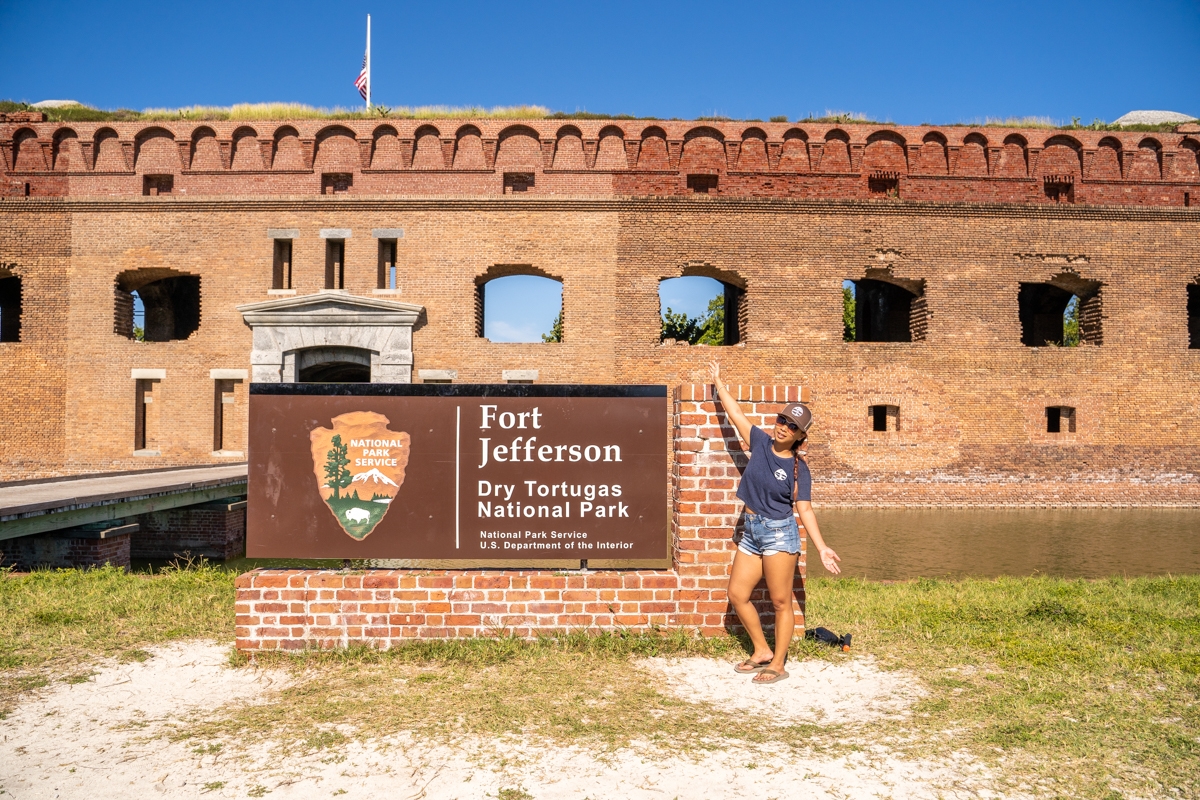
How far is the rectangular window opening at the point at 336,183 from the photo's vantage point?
16344 millimetres

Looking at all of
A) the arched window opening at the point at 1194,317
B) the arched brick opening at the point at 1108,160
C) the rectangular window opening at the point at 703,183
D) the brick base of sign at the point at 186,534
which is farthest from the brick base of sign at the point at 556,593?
the arched window opening at the point at 1194,317

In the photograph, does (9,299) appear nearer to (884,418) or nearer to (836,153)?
(836,153)

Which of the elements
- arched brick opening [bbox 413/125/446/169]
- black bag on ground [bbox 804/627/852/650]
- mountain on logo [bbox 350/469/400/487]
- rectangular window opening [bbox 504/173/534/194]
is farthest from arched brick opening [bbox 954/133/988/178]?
mountain on logo [bbox 350/469/400/487]

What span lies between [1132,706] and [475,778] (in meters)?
3.55

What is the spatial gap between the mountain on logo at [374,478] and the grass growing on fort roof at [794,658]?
1116mm

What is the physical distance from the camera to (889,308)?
1930 centimetres

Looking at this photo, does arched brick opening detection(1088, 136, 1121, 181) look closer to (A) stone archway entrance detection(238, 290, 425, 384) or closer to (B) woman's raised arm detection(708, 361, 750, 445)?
(A) stone archway entrance detection(238, 290, 425, 384)

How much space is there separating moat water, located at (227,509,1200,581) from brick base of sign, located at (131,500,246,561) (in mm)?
621

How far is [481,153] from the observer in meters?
16.3

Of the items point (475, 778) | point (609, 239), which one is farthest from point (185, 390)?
point (475, 778)

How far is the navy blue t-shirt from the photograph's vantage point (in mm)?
4059

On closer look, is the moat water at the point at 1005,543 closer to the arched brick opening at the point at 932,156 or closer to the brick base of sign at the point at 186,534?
the brick base of sign at the point at 186,534

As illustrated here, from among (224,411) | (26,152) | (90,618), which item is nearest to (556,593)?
(90,618)

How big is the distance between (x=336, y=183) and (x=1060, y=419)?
18.5m
